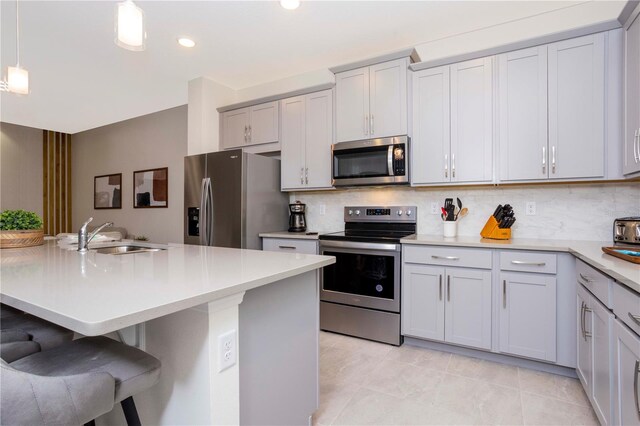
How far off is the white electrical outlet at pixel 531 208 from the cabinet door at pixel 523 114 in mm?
347

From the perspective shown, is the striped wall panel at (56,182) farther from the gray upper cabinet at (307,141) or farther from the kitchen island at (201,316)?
the kitchen island at (201,316)

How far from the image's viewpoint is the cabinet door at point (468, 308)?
236 cm

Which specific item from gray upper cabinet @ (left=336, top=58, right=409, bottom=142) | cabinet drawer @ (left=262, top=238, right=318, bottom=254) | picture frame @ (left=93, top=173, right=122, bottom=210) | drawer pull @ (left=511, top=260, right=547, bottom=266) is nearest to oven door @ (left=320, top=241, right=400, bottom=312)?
cabinet drawer @ (left=262, top=238, right=318, bottom=254)

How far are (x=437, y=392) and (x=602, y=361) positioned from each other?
878 mm

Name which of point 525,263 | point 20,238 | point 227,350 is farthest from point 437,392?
point 20,238

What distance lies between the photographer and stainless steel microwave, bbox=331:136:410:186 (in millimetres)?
2793

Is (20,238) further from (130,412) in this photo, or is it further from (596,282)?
(596,282)

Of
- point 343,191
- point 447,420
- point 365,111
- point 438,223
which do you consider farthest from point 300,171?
point 447,420

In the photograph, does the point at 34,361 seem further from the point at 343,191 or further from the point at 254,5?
the point at 343,191

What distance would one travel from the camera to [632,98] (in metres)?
1.96

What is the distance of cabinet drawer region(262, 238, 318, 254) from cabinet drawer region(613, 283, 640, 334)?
2121 mm

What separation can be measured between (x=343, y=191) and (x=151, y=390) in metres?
2.62

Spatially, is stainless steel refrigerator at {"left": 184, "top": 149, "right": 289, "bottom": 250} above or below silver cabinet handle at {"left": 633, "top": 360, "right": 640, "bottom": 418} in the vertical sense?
above

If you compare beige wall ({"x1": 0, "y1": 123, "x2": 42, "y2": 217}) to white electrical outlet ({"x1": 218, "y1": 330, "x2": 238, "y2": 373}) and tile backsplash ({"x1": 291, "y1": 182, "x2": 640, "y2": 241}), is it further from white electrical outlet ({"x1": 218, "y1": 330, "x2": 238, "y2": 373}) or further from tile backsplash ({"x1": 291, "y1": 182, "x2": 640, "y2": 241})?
white electrical outlet ({"x1": 218, "y1": 330, "x2": 238, "y2": 373})
